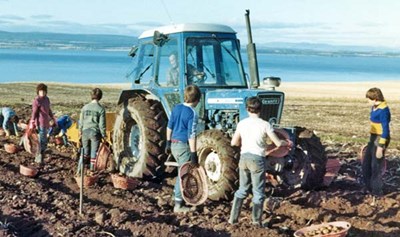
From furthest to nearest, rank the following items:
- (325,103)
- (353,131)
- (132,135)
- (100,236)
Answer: (325,103) < (353,131) < (132,135) < (100,236)

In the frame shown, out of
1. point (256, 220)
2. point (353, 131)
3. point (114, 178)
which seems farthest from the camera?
point (353, 131)

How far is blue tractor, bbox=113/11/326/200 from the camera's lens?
8.39 meters

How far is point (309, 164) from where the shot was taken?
8.74 metres

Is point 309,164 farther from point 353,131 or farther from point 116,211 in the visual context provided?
point 353,131

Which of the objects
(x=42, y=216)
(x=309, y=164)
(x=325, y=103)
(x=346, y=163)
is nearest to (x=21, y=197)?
(x=42, y=216)

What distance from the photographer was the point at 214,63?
31.1ft

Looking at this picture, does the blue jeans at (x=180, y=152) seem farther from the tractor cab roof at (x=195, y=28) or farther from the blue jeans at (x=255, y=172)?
the tractor cab roof at (x=195, y=28)

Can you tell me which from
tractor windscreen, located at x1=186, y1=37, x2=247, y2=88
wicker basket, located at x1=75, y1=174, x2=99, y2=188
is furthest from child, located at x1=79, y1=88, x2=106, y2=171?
tractor windscreen, located at x1=186, y1=37, x2=247, y2=88

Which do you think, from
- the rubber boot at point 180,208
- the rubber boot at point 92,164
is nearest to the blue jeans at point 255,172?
the rubber boot at point 180,208

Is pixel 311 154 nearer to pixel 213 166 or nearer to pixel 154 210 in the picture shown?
pixel 213 166

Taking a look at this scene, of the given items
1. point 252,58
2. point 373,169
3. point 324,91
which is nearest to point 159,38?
point 252,58

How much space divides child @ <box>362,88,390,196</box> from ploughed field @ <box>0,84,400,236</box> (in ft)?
0.66

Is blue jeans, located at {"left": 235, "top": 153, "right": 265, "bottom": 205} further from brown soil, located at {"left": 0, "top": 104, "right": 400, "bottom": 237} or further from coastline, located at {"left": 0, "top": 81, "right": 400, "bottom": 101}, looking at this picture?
coastline, located at {"left": 0, "top": 81, "right": 400, "bottom": 101}

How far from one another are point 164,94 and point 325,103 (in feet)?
66.0
